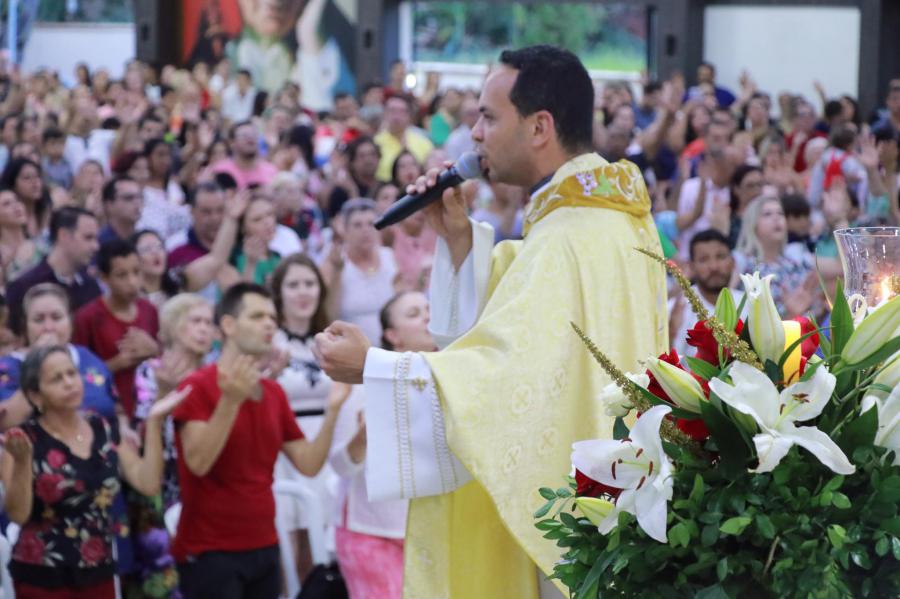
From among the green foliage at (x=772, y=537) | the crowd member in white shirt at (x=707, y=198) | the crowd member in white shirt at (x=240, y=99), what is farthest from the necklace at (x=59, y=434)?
the crowd member in white shirt at (x=240, y=99)

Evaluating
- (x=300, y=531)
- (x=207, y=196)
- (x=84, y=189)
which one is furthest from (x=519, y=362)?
(x=84, y=189)

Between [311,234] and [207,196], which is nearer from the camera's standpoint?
[207,196]

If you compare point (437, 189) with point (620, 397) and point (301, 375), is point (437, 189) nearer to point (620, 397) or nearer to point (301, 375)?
point (620, 397)

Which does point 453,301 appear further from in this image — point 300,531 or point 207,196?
point 207,196

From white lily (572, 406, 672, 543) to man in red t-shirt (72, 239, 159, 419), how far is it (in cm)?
431

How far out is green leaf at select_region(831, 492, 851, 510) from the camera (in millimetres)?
1892

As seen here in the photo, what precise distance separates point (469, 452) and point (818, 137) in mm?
10368

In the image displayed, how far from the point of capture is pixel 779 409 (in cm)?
196

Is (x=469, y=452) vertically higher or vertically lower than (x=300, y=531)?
higher

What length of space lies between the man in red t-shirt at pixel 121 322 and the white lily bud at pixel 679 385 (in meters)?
4.43

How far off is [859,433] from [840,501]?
0.11 m

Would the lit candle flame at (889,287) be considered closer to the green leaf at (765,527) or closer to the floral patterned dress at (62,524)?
the green leaf at (765,527)

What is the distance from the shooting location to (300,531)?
231 inches

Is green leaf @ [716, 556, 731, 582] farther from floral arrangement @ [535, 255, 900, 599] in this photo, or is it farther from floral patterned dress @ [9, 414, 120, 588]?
floral patterned dress @ [9, 414, 120, 588]
